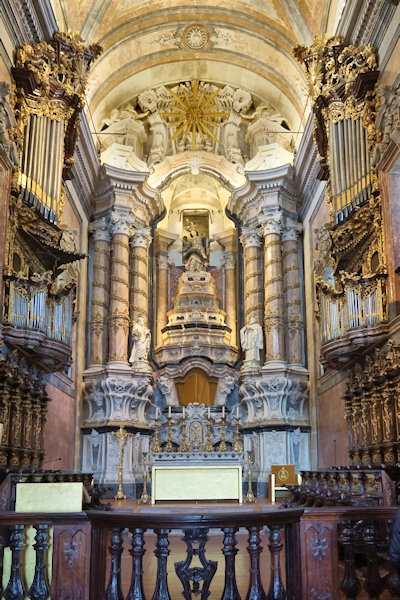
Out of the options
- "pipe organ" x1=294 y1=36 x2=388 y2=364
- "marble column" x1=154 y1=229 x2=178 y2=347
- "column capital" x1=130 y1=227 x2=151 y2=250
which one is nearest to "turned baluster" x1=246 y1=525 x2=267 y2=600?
"pipe organ" x1=294 y1=36 x2=388 y2=364

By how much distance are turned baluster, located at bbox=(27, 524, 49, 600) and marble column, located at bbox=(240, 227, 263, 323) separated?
16170mm

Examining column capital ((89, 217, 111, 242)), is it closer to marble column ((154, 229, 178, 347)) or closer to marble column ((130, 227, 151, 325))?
marble column ((130, 227, 151, 325))

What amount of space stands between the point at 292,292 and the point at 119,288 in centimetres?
511

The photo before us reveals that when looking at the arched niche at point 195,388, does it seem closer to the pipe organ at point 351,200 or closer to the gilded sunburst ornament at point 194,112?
the pipe organ at point 351,200

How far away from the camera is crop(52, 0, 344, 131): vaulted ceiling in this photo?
742 inches

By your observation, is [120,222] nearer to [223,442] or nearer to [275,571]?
[223,442]

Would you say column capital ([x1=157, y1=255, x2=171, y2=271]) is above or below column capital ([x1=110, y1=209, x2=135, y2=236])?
below

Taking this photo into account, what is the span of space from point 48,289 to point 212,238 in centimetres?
1078

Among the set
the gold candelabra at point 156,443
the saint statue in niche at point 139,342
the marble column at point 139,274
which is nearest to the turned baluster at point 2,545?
the gold candelabra at point 156,443

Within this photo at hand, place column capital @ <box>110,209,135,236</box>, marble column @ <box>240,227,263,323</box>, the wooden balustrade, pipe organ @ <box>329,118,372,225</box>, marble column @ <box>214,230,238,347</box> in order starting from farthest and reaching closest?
marble column @ <box>214,230,238,347</box>, marble column @ <box>240,227,263,323</box>, column capital @ <box>110,209,135,236</box>, pipe organ @ <box>329,118,372,225</box>, the wooden balustrade

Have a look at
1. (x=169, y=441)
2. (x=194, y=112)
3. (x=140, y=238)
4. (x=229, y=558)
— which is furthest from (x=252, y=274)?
(x=229, y=558)

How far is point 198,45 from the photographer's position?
21.7 m

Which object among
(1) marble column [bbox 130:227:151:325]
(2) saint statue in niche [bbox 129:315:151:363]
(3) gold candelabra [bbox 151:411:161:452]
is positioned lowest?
(3) gold candelabra [bbox 151:411:161:452]

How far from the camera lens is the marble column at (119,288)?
19.8 meters
